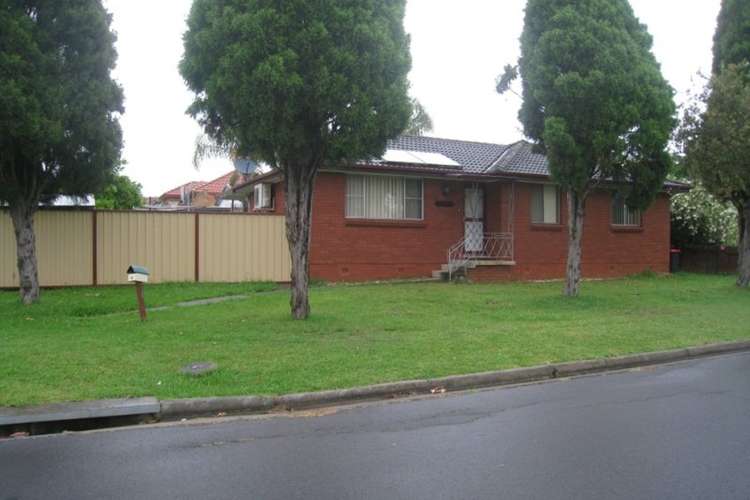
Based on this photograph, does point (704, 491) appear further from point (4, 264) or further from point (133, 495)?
point (4, 264)

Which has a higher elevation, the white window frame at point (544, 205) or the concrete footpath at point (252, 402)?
the white window frame at point (544, 205)

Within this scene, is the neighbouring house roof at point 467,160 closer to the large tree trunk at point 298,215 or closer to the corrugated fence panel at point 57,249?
the corrugated fence panel at point 57,249

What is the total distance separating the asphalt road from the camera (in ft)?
16.5

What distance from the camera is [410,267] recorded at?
20.4 m

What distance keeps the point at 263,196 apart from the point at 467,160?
6.32 meters

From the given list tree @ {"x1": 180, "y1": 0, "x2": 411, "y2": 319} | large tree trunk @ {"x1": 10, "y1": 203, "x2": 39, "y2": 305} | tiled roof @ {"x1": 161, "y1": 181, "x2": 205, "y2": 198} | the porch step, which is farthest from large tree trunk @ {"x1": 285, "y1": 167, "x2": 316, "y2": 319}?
tiled roof @ {"x1": 161, "y1": 181, "x2": 205, "y2": 198}

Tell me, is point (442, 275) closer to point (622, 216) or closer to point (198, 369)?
point (622, 216)

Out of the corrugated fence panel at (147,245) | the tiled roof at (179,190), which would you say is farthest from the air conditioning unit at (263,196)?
the tiled roof at (179,190)

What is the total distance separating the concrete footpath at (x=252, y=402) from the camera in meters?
6.88

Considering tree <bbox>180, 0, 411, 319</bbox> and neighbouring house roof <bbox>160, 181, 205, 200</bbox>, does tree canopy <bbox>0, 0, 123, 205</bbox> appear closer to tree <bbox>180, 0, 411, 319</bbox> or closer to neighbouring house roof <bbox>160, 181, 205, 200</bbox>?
tree <bbox>180, 0, 411, 319</bbox>

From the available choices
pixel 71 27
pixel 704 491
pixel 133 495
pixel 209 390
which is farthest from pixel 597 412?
pixel 71 27

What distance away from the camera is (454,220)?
21.1 metres

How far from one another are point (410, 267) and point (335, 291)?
390 cm

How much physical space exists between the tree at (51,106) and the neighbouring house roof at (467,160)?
5.74m
